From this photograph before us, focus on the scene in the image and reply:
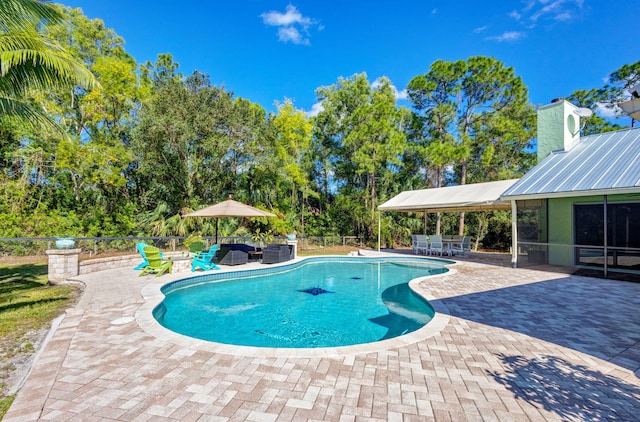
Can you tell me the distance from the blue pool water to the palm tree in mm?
4830

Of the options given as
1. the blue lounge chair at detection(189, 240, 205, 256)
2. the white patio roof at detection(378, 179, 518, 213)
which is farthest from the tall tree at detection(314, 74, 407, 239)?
the blue lounge chair at detection(189, 240, 205, 256)

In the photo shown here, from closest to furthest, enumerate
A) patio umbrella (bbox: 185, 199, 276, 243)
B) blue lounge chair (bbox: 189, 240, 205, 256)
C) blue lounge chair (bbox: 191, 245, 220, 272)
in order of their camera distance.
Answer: blue lounge chair (bbox: 191, 245, 220, 272)
patio umbrella (bbox: 185, 199, 276, 243)
blue lounge chair (bbox: 189, 240, 205, 256)

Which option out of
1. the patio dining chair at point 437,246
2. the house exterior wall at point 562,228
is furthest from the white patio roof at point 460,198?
the patio dining chair at point 437,246

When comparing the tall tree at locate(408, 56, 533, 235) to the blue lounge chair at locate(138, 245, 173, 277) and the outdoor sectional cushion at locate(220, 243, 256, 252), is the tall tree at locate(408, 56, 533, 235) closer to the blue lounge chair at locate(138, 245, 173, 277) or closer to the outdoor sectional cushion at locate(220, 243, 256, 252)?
the outdoor sectional cushion at locate(220, 243, 256, 252)

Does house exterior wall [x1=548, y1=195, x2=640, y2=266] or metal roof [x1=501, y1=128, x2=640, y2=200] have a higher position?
metal roof [x1=501, y1=128, x2=640, y2=200]

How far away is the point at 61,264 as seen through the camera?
7.84 m

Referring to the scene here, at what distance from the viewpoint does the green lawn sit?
3.41 meters

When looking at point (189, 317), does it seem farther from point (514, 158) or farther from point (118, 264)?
point (514, 158)

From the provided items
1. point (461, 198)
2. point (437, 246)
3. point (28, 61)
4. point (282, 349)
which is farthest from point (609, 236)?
point (28, 61)

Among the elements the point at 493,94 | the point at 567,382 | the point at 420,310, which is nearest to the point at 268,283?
the point at 420,310

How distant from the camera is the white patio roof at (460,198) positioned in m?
11.9

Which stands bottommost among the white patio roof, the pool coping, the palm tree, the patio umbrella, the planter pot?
the pool coping

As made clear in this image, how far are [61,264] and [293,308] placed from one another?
20.6ft

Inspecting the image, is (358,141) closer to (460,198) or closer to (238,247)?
(460,198)
